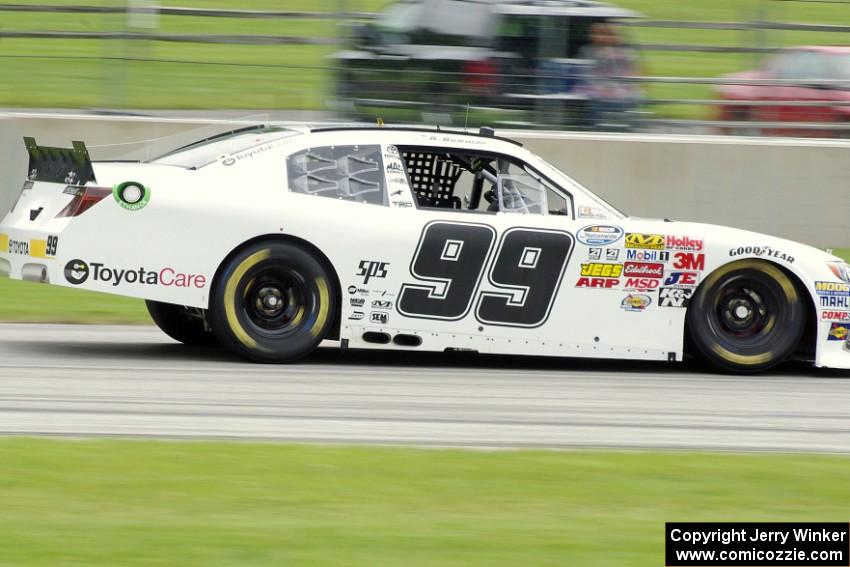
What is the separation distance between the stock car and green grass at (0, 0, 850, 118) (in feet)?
19.2

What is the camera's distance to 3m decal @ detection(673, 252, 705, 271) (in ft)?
29.6

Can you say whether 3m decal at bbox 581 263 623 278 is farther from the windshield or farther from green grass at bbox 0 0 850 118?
green grass at bbox 0 0 850 118

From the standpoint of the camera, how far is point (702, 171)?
14.9 meters

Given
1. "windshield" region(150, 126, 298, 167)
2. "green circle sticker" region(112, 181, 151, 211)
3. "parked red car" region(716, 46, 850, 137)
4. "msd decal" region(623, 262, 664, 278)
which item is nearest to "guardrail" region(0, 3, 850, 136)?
"parked red car" region(716, 46, 850, 137)

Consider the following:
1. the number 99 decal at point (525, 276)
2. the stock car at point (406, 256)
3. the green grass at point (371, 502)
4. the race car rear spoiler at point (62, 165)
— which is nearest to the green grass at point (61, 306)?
the stock car at point (406, 256)

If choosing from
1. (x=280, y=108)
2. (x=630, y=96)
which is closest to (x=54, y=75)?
(x=280, y=108)

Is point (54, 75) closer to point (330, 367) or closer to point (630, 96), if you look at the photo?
point (630, 96)

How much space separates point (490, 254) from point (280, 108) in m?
6.75

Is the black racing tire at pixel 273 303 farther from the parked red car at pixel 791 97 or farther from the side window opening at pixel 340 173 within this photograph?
the parked red car at pixel 791 97

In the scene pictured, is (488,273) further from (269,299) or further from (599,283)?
(269,299)

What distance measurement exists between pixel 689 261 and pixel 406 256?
1.87m

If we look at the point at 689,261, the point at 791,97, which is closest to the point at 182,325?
the point at 689,261

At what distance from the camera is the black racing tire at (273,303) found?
868cm

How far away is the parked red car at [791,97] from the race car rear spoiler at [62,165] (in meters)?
8.82
